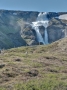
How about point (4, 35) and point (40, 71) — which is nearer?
point (40, 71)

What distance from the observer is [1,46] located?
15425 centimetres

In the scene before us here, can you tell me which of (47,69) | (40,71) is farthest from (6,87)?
(47,69)

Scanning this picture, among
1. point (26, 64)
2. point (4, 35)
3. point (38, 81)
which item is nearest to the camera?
point (38, 81)

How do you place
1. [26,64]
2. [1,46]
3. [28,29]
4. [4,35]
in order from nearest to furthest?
1. [26,64]
2. [1,46]
3. [4,35]
4. [28,29]

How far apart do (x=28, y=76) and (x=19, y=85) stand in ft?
12.1

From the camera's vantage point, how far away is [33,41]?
183125 mm

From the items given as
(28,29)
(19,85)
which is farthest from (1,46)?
(19,85)

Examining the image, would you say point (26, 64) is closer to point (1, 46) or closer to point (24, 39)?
point (1, 46)

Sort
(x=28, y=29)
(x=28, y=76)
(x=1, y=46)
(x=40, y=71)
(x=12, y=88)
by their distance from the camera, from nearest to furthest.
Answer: (x=12, y=88), (x=28, y=76), (x=40, y=71), (x=1, y=46), (x=28, y=29)

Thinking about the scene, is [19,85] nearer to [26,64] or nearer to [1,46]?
[26,64]

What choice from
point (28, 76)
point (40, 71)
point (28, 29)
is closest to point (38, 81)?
point (28, 76)

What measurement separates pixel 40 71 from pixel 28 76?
3.02m

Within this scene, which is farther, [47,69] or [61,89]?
[47,69]

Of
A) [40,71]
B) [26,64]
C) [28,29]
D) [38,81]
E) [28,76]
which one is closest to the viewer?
[38,81]
